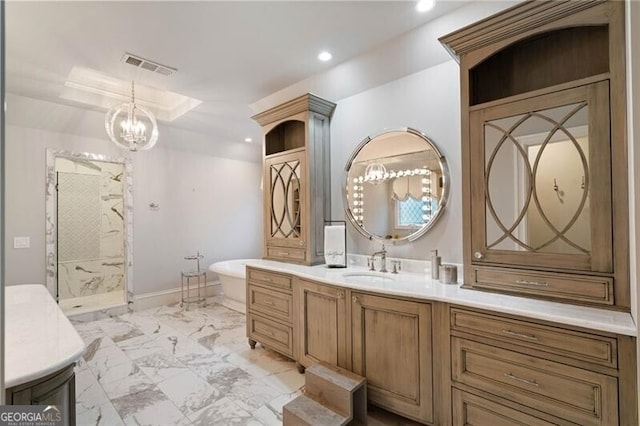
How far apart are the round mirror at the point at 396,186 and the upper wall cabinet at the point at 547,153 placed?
1.73 feet

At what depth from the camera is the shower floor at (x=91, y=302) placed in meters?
4.18

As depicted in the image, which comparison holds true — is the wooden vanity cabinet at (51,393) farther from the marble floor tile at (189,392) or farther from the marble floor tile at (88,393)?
the marble floor tile at (88,393)

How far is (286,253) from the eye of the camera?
10.5 feet

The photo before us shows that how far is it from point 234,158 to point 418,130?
3.92 m

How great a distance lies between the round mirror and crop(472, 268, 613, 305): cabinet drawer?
706 mm

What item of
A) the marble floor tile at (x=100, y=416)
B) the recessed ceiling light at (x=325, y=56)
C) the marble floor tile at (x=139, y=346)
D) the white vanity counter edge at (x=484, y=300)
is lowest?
the marble floor tile at (x=139, y=346)

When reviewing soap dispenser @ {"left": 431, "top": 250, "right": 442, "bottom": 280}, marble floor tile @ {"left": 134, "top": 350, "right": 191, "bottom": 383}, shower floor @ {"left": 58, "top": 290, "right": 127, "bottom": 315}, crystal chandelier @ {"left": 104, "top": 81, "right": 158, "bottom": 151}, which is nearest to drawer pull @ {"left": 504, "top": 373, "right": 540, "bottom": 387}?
soap dispenser @ {"left": 431, "top": 250, "right": 442, "bottom": 280}

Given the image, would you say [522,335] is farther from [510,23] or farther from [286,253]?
[286,253]

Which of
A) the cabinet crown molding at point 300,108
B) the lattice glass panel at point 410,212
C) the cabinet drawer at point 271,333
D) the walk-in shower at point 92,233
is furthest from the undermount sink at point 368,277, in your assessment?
the walk-in shower at point 92,233

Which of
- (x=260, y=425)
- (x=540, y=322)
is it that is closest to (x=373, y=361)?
(x=260, y=425)

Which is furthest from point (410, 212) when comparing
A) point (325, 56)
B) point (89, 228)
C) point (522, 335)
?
point (89, 228)

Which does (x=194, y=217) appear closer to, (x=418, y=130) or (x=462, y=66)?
(x=418, y=130)

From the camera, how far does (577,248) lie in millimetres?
1619

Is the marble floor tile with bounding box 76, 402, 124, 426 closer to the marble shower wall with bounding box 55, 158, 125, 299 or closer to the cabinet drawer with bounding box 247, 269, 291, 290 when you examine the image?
the cabinet drawer with bounding box 247, 269, 291, 290
